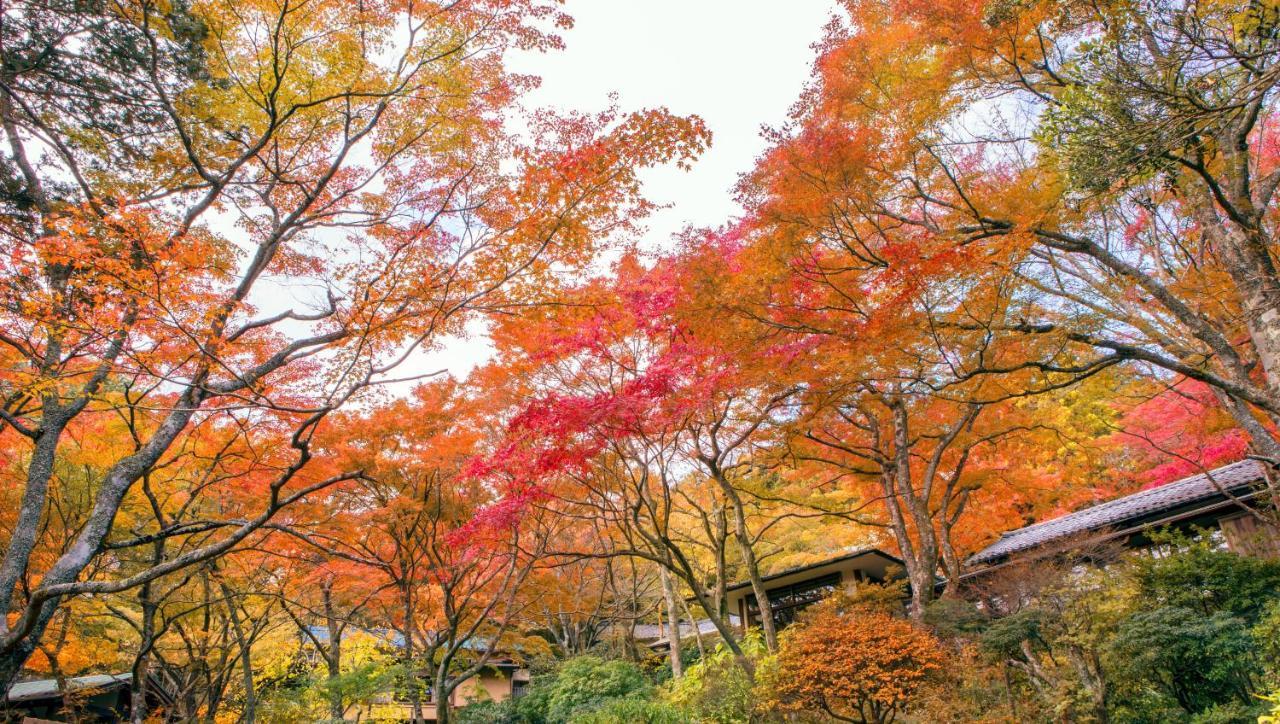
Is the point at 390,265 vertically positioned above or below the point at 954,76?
below

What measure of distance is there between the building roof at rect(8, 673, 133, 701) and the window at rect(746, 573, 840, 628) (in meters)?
15.0

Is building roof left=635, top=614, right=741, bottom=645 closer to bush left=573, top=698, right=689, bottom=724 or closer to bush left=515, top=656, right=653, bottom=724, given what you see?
bush left=515, top=656, right=653, bottom=724

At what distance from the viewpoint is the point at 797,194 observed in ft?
22.5

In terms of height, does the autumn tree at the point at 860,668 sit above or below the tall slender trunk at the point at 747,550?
below

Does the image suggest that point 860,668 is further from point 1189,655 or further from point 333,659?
point 333,659

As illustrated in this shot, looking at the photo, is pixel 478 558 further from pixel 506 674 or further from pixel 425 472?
pixel 506 674

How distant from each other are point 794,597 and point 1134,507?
25.7ft

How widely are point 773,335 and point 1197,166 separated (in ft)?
13.4

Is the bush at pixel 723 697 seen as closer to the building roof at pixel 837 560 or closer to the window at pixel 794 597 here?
the building roof at pixel 837 560

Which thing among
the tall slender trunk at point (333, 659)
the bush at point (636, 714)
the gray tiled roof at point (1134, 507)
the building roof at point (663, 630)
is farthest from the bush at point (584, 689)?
the gray tiled roof at point (1134, 507)

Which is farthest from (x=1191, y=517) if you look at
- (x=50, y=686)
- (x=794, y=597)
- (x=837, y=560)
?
(x=50, y=686)

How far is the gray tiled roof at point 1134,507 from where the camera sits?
995 centimetres

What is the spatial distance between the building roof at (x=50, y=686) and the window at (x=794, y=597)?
1497 centimetres

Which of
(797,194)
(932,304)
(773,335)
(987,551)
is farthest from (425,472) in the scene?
(987,551)
